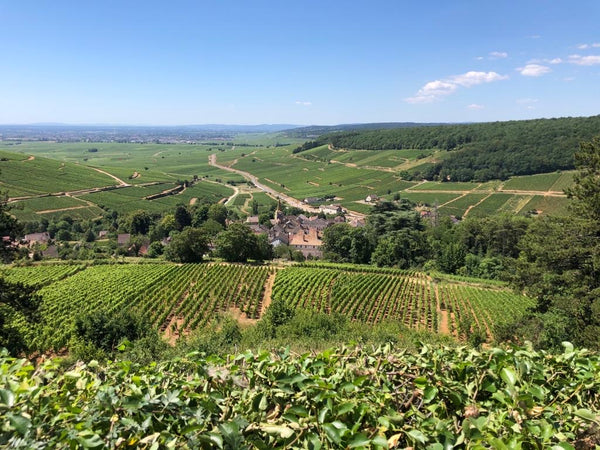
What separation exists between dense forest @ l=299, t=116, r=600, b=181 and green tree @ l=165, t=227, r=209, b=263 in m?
90.5

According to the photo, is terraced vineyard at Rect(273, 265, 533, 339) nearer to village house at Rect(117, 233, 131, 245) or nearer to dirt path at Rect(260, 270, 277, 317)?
dirt path at Rect(260, 270, 277, 317)

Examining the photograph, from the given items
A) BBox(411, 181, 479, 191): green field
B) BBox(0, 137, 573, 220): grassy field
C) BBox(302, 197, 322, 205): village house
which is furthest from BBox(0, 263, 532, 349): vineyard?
BBox(411, 181, 479, 191): green field

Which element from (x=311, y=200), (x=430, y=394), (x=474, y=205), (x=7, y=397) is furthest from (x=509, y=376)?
(x=311, y=200)

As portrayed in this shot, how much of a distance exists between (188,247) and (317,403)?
46209 mm

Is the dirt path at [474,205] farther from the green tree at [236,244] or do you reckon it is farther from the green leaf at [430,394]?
the green leaf at [430,394]

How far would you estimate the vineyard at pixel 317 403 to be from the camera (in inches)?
71.2

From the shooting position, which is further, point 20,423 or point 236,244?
point 236,244

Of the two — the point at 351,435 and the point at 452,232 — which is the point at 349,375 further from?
the point at 452,232

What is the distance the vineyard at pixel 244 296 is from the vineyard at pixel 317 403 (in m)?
22.9

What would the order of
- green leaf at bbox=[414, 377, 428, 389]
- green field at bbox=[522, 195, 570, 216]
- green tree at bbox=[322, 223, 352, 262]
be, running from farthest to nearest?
green field at bbox=[522, 195, 570, 216], green tree at bbox=[322, 223, 352, 262], green leaf at bbox=[414, 377, 428, 389]

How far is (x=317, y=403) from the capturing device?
7.20 ft

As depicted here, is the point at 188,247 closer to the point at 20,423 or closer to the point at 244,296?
the point at 244,296

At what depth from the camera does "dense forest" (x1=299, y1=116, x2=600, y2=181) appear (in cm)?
10700

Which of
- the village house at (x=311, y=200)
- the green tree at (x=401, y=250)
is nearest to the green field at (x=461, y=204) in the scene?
the green tree at (x=401, y=250)
